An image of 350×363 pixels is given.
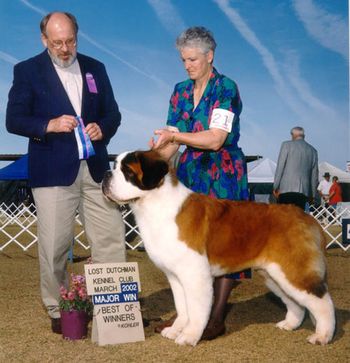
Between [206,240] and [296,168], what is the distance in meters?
4.91

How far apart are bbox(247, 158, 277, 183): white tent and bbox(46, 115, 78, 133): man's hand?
1801 cm

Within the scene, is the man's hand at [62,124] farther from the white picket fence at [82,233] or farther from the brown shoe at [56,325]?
the white picket fence at [82,233]

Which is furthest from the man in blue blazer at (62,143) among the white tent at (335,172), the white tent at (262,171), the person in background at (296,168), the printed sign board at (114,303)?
the white tent at (335,172)

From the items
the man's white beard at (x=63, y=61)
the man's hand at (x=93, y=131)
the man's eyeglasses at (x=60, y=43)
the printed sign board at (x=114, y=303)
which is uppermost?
the man's eyeglasses at (x=60, y=43)

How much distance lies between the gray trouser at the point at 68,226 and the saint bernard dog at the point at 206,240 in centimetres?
66

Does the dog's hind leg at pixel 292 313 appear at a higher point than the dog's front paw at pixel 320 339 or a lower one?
higher

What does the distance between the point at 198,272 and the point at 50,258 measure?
1.42 meters

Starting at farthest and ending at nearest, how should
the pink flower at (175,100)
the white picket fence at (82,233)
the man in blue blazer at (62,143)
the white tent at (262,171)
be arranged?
the white tent at (262,171), the white picket fence at (82,233), the pink flower at (175,100), the man in blue blazer at (62,143)

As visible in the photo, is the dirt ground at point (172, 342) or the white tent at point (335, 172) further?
the white tent at point (335, 172)

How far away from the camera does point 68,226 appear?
15.2 feet

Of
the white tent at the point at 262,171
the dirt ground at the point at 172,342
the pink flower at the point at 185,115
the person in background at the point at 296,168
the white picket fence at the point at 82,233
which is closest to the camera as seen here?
the dirt ground at the point at 172,342

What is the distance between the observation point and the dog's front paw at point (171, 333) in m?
4.34

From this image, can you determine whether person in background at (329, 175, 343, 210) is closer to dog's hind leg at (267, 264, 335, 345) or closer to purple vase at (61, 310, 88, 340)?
dog's hind leg at (267, 264, 335, 345)

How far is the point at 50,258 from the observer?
4.57m
